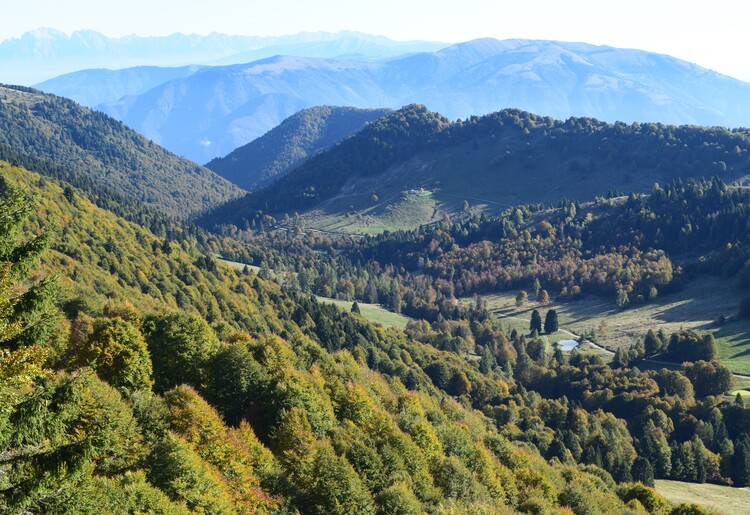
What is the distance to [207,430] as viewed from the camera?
148 ft

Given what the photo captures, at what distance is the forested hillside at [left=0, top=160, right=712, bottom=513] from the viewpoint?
21.0m

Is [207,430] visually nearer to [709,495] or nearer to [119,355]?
[119,355]

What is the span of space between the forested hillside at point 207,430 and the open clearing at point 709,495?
6.81 m

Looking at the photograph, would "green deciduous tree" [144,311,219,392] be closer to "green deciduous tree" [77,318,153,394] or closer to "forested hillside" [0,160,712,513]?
"forested hillside" [0,160,712,513]

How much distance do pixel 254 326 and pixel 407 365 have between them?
31.2 metres

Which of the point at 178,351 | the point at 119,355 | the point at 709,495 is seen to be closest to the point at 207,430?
the point at 119,355

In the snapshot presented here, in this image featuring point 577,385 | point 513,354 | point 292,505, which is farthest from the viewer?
point 513,354

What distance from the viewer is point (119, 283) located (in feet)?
396

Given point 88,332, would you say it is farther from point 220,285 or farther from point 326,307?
point 326,307

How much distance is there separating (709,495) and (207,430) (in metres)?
78.1

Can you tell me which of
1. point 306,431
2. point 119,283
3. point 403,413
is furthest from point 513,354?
point 306,431

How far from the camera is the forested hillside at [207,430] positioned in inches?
827

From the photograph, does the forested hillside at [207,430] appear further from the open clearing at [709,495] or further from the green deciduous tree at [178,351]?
the open clearing at [709,495]

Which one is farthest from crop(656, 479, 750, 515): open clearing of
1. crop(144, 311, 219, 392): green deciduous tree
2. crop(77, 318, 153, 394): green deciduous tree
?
crop(77, 318, 153, 394): green deciduous tree
